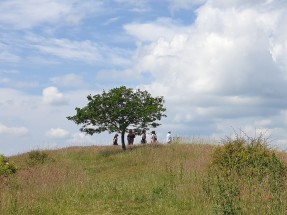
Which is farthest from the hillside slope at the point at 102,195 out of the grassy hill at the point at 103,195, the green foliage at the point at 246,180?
the green foliage at the point at 246,180

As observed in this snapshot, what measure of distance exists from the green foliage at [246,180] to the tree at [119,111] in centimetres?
1814

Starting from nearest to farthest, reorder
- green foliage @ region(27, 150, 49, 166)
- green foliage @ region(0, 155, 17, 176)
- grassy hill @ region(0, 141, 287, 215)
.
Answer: grassy hill @ region(0, 141, 287, 215) < green foliage @ region(0, 155, 17, 176) < green foliage @ region(27, 150, 49, 166)

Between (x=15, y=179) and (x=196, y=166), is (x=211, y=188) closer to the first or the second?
(x=196, y=166)

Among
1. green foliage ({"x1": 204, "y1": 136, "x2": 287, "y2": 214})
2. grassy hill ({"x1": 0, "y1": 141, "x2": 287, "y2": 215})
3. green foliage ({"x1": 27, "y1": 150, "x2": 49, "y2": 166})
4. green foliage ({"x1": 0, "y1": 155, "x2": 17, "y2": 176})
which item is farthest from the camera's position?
green foliage ({"x1": 27, "y1": 150, "x2": 49, "y2": 166})

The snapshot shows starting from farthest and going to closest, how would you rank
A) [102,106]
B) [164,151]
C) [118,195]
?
[102,106] < [164,151] < [118,195]

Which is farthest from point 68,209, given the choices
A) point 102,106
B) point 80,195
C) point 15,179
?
point 102,106

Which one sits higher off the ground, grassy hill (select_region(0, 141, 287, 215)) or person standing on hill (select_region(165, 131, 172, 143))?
person standing on hill (select_region(165, 131, 172, 143))

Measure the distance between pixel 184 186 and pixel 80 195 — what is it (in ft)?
12.1

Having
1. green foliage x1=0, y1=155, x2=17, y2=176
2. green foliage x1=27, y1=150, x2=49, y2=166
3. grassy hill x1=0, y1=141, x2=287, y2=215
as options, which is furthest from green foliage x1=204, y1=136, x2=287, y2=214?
green foliage x1=27, y1=150, x2=49, y2=166

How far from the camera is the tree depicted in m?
35.5

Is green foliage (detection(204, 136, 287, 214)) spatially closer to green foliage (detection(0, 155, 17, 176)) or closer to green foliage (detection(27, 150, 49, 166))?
green foliage (detection(0, 155, 17, 176))

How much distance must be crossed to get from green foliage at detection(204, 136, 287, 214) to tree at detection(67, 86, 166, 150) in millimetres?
18135

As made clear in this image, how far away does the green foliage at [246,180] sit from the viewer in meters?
10.4

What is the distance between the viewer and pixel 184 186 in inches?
581
